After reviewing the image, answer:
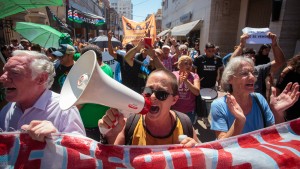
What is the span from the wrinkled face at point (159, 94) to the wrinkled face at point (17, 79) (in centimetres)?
86

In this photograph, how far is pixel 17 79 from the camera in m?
1.54

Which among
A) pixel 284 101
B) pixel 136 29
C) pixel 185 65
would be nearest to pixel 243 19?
pixel 136 29

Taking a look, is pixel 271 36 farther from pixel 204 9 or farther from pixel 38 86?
pixel 204 9

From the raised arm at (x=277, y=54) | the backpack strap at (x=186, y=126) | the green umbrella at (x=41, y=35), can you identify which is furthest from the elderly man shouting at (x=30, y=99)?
the green umbrella at (x=41, y=35)

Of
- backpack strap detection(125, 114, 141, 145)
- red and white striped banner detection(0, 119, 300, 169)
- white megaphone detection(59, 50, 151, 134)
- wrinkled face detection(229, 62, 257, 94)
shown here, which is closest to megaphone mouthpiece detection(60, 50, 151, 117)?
white megaphone detection(59, 50, 151, 134)

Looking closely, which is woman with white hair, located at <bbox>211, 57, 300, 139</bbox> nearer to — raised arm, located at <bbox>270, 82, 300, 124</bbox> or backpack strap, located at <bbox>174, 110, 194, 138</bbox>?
raised arm, located at <bbox>270, 82, 300, 124</bbox>

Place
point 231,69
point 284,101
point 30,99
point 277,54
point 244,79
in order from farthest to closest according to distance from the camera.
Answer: point 277,54
point 231,69
point 244,79
point 284,101
point 30,99

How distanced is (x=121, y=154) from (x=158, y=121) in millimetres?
455

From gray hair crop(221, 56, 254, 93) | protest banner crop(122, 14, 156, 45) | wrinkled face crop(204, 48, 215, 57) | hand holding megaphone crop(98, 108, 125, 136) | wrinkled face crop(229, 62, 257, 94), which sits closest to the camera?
hand holding megaphone crop(98, 108, 125, 136)

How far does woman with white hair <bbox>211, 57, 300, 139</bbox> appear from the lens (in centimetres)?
185

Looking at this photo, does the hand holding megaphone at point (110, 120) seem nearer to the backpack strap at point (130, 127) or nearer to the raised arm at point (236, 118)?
the backpack strap at point (130, 127)

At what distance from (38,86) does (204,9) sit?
16346 mm

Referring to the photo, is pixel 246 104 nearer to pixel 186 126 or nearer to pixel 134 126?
pixel 186 126

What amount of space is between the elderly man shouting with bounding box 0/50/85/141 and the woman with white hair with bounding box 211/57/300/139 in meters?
1.18
